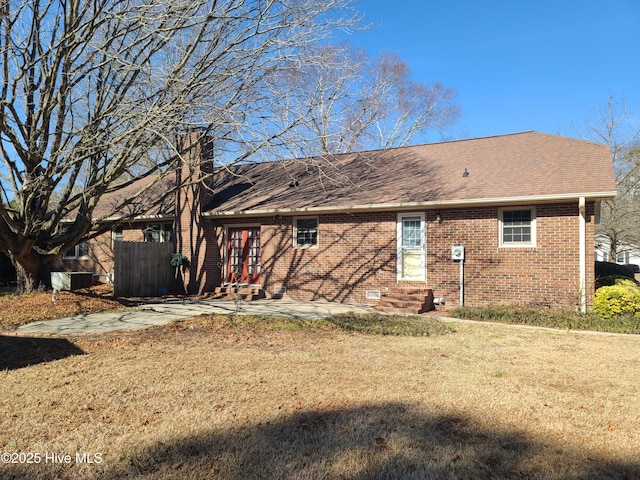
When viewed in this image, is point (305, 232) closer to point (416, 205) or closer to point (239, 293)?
point (239, 293)

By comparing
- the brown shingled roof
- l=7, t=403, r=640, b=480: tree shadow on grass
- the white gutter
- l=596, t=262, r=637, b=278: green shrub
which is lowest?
l=7, t=403, r=640, b=480: tree shadow on grass

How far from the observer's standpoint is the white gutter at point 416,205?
411 inches

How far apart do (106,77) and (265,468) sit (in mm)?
11318

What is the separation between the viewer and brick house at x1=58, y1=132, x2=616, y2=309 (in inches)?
433

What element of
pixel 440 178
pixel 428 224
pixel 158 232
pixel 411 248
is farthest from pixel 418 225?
pixel 158 232

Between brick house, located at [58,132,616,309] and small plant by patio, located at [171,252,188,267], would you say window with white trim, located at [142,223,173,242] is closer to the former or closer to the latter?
brick house, located at [58,132,616,309]

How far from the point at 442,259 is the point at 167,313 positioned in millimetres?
6979

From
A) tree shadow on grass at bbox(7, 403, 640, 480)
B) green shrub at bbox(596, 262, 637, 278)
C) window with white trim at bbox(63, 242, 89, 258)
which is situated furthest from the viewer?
window with white trim at bbox(63, 242, 89, 258)

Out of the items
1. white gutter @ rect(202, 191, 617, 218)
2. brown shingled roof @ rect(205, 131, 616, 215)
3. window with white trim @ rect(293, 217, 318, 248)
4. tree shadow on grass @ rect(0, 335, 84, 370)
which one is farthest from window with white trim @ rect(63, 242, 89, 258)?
tree shadow on grass @ rect(0, 335, 84, 370)

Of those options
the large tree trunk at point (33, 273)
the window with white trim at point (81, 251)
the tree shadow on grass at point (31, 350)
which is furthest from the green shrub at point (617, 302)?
the window with white trim at point (81, 251)

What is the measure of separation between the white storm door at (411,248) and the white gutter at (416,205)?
398 mm

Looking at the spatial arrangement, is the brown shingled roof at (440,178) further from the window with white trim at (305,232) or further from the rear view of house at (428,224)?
the window with white trim at (305,232)

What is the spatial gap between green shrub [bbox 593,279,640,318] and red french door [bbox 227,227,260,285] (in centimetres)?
935

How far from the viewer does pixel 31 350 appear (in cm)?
677
